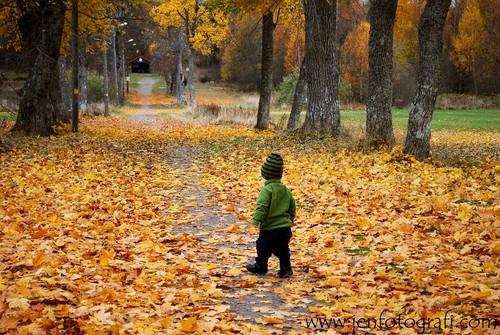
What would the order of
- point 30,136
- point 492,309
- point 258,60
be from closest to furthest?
point 492,309
point 30,136
point 258,60

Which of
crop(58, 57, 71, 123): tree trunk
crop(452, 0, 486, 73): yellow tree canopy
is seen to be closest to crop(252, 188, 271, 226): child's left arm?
crop(58, 57, 71, 123): tree trunk

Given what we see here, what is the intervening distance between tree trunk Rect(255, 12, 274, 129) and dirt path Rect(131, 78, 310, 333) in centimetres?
1388

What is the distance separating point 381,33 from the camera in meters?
15.1

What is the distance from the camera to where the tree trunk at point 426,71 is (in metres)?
12.8

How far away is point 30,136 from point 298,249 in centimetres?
1614

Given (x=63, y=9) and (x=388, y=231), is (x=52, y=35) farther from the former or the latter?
(x=388, y=231)

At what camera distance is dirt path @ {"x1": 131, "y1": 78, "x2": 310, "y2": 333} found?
17.9 feet

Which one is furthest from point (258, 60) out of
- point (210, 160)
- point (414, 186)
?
point (414, 186)

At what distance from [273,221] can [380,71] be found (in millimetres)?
9933

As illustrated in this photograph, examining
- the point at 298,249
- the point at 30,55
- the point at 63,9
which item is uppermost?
the point at 63,9

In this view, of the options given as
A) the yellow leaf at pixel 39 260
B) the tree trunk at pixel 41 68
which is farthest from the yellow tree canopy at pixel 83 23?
the yellow leaf at pixel 39 260

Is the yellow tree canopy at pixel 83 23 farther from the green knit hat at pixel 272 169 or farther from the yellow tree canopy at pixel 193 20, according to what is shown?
the green knit hat at pixel 272 169

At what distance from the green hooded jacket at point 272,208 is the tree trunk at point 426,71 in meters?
7.70

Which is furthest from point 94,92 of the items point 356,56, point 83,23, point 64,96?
point 356,56
